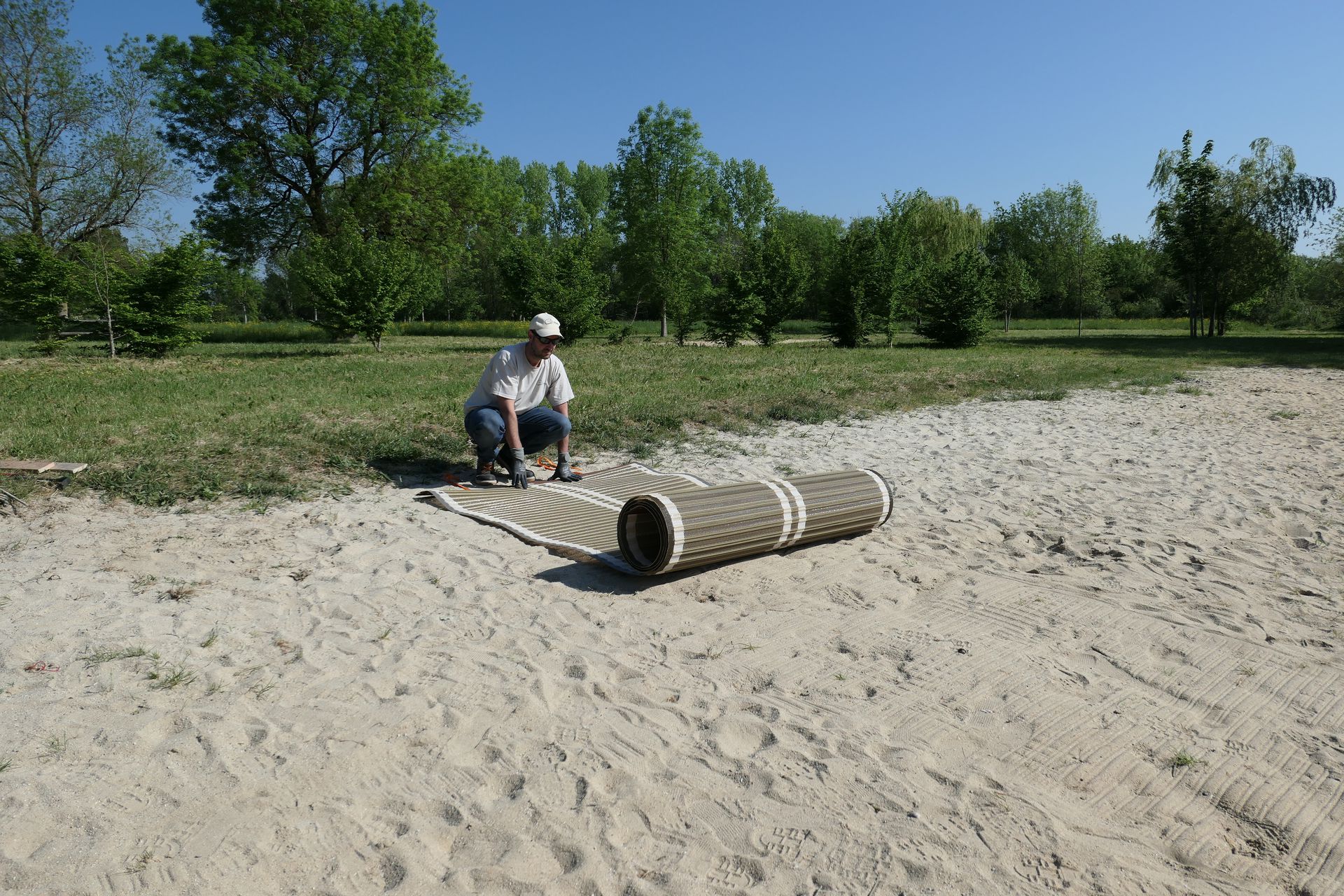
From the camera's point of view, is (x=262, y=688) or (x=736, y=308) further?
(x=736, y=308)

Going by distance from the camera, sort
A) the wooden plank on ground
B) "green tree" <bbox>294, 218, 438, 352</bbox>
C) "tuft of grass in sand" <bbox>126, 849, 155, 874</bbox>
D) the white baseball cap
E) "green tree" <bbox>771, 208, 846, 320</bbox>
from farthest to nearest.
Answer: "green tree" <bbox>771, 208, 846, 320</bbox>
"green tree" <bbox>294, 218, 438, 352</bbox>
the white baseball cap
the wooden plank on ground
"tuft of grass in sand" <bbox>126, 849, 155, 874</bbox>

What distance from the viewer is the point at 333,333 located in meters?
20.1

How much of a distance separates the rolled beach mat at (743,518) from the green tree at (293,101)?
24876 millimetres

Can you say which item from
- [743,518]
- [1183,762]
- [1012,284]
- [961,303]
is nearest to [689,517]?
[743,518]

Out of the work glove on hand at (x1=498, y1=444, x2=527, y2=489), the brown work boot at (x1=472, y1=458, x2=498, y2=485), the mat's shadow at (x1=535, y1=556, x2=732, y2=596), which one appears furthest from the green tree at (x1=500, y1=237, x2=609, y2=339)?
the mat's shadow at (x1=535, y1=556, x2=732, y2=596)

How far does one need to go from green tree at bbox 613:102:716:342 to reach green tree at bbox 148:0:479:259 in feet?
23.3

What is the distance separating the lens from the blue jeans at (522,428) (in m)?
6.99

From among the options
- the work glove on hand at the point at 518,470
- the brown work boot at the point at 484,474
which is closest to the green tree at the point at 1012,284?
the brown work boot at the point at 484,474

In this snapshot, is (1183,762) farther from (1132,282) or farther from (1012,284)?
(1132,282)

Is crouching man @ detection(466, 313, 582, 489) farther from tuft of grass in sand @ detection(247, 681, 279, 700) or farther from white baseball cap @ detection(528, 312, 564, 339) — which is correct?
tuft of grass in sand @ detection(247, 681, 279, 700)

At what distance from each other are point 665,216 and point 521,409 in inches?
920

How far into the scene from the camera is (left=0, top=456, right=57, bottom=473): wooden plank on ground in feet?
20.6

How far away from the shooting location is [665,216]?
2927cm

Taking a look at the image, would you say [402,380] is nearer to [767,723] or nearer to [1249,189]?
[767,723]
